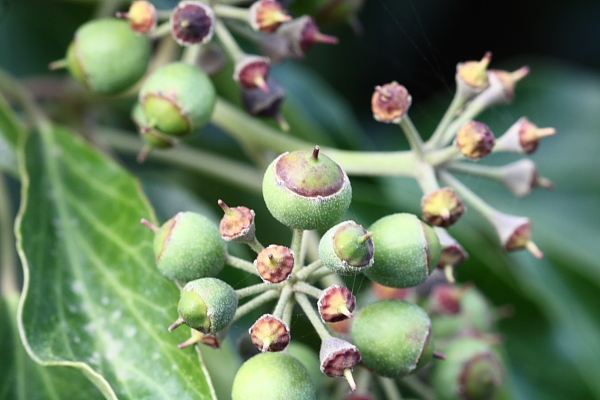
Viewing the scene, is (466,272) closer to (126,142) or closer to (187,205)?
(187,205)

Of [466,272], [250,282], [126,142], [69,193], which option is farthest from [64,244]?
[466,272]

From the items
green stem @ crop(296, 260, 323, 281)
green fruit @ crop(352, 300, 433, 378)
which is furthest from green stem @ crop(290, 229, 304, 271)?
green fruit @ crop(352, 300, 433, 378)

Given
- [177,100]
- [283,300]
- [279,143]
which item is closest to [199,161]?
[279,143]

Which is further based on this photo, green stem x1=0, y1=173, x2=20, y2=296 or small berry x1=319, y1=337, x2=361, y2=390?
green stem x1=0, y1=173, x2=20, y2=296

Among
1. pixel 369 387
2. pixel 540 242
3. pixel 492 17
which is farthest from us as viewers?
pixel 492 17

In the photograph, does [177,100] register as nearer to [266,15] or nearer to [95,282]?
[266,15]

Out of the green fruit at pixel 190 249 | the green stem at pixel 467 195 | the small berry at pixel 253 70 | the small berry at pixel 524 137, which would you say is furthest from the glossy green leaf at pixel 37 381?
the small berry at pixel 524 137

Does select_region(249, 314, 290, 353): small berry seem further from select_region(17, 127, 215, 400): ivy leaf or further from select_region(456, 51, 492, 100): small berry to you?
select_region(456, 51, 492, 100): small berry
